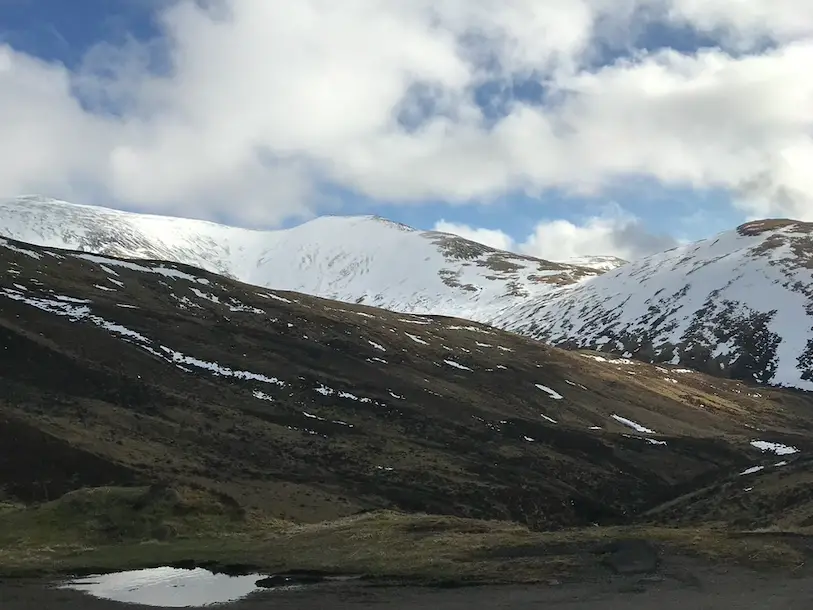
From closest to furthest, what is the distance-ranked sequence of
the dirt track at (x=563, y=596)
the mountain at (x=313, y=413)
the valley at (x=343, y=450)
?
the dirt track at (x=563, y=596)
the valley at (x=343, y=450)
the mountain at (x=313, y=413)

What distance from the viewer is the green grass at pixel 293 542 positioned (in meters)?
25.4

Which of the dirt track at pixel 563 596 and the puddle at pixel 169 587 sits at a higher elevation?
the dirt track at pixel 563 596

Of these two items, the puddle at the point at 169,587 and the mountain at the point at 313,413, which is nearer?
the puddle at the point at 169,587

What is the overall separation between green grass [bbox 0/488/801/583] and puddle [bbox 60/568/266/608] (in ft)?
4.14

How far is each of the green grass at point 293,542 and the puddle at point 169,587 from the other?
4.14 feet

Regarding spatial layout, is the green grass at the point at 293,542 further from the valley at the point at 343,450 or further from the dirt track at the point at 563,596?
the dirt track at the point at 563,596

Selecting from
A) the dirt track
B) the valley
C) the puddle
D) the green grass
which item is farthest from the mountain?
the dirt track

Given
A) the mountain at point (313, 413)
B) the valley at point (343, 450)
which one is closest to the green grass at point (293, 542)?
the valley at point (343, 450)

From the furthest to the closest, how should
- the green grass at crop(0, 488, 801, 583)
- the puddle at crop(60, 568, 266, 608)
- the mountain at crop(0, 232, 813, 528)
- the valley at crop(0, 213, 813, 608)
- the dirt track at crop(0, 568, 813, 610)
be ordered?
the mountain at crop(0, 232, 813, 528), the valley at crop(0, 213, 813, 608), the green grass at crop(0, 488, 801, 583), the puddle at crop(60, 568, 266, 608), the dirt track at crop(0, 568, 813, 610)

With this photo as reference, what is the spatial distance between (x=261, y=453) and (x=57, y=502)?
101 ft

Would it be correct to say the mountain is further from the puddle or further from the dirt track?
the dirt track

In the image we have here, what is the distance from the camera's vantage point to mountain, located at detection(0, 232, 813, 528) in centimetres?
6044

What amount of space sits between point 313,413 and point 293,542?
52.4m

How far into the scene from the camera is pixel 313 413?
8400 centimetres
